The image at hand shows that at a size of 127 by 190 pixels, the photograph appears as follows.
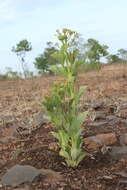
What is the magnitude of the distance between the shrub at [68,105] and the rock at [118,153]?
0.48 m

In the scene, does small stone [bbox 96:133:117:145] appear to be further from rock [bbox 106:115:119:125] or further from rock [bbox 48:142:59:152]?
rock [bbox 106:115:119:125]

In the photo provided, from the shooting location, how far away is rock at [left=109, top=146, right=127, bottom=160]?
12.9 ft

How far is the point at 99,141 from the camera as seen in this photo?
4309mm

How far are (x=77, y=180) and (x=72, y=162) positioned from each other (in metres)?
0.29

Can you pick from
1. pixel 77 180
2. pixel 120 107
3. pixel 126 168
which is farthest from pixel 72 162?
pixel 120 107

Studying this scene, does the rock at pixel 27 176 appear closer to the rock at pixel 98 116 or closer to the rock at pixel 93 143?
the rock at pixel 93 143

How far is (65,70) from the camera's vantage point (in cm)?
368

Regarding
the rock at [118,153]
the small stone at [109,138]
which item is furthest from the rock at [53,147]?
the rock at [118,153]

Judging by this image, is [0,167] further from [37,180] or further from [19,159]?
[37,180]

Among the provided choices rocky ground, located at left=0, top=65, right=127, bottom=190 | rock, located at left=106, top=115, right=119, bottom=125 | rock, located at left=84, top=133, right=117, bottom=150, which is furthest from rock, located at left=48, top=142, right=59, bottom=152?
rock, located at left=106, top=115, right=119, bottom=125

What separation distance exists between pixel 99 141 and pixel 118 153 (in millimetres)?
395

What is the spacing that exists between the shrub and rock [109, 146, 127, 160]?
0.48m

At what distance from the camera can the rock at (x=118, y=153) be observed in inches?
154

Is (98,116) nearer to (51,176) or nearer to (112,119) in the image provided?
(112,119)
